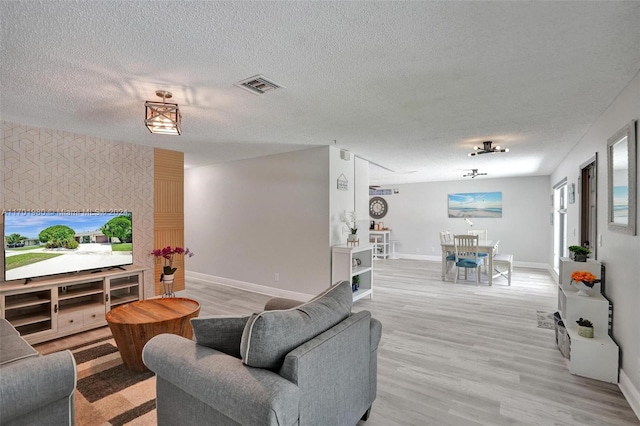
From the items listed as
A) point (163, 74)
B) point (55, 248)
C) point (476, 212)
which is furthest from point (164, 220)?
point (476, 212)

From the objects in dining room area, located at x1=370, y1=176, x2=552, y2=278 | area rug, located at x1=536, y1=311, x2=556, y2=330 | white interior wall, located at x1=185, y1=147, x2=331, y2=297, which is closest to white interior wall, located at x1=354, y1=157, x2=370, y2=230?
white interior wall, located at x1=185, y1=147, x2=331, y2=297

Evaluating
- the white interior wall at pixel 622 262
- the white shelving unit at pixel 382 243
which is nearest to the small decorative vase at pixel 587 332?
the white interior wall at pixel 622 262

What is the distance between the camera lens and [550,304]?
4805 millimetres

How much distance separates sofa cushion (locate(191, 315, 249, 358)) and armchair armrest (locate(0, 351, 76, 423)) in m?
0.61

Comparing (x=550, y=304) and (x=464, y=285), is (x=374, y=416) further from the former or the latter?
(x=464, y=285)

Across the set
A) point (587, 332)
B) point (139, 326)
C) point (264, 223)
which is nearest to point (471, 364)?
point (587, 332)

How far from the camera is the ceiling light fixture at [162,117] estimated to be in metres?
2.50

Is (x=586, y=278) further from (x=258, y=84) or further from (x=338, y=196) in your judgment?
(x=258, y=84)

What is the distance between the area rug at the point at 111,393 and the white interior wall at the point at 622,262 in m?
3.44

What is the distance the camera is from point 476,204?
8906mm


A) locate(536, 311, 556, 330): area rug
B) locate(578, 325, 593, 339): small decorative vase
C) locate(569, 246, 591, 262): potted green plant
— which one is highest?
locate(569, 246, 591, 262): potted green plant

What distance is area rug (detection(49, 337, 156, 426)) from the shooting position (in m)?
2.08

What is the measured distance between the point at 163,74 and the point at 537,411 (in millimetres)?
3617

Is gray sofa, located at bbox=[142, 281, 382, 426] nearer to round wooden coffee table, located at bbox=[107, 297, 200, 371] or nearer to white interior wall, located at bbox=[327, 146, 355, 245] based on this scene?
round wooden coffee table, located at bbox=[107, 297, 200, 371]
